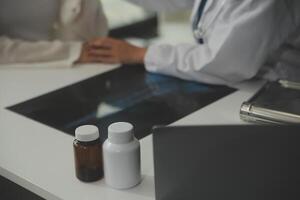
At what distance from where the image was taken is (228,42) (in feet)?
3.72

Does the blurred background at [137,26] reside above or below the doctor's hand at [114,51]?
below

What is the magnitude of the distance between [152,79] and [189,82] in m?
0.10

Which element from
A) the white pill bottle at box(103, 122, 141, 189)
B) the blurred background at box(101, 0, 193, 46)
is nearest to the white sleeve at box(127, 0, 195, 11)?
the blurred background at box(101, 0, 193, 46)

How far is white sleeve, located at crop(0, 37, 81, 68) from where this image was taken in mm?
1362

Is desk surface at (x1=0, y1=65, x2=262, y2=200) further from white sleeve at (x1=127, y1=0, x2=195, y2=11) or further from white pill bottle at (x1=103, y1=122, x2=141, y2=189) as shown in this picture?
white sleeve at (x1=127, y1=0, x2=195, y2=11)

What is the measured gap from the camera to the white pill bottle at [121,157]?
0.77 meters

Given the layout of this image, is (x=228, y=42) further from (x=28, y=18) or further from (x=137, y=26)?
(x=137, y=26)

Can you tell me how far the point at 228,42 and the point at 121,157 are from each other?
1.55 ft

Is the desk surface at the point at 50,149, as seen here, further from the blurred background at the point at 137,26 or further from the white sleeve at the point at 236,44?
the blurred background at the point at 137,26

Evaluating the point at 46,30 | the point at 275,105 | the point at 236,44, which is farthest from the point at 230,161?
the point at 46,30

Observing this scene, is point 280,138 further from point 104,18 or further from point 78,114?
point 104,18

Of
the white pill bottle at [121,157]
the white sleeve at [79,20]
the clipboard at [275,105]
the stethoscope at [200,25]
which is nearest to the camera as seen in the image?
the white pill bottle at [121,157]

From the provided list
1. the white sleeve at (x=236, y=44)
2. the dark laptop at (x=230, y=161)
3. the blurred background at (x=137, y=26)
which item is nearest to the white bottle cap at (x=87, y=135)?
the dark laptop at (x=230, y=161)

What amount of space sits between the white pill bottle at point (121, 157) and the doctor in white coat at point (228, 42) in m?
0.44
